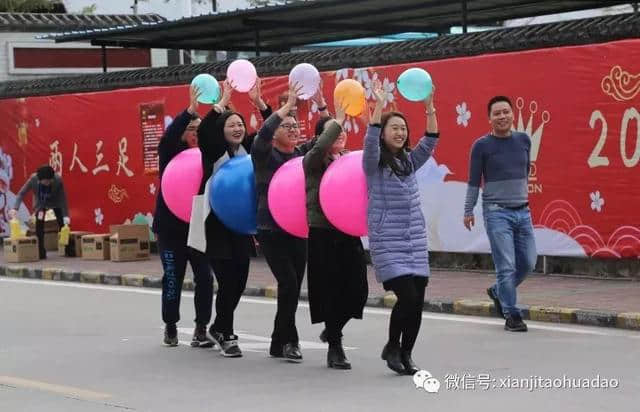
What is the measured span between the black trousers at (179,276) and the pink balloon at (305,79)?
1847mm

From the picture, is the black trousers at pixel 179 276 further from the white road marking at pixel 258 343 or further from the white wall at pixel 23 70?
the white wall at pixel 23 70

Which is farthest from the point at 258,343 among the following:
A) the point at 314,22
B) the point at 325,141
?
the point at 314,22

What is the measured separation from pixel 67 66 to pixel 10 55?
1288mm

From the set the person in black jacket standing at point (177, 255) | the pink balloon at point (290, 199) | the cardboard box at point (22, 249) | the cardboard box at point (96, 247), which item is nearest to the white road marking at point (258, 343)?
the person in black jacket standing at point (177, 255)

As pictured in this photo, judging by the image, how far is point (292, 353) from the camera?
34.2 ft

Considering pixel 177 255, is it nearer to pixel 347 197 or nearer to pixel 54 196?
pixel 347 197

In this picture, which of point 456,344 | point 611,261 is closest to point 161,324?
point 456,344

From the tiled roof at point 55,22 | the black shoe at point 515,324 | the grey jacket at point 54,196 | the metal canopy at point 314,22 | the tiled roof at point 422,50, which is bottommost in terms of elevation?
the black shoe at point 515,324

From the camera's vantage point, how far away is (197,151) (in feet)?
36.6

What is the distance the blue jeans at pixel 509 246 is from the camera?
1188 cm

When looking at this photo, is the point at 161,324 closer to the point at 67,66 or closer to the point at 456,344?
the point at 456,344

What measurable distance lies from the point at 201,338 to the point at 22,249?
1081cm

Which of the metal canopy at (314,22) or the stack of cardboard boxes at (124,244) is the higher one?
the metal canopy at (314,22)

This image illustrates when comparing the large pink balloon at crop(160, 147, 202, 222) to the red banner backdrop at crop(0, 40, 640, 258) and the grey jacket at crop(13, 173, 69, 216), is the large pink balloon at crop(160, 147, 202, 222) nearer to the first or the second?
the red banner backdrop at crop(0, 40, 640, 258)
